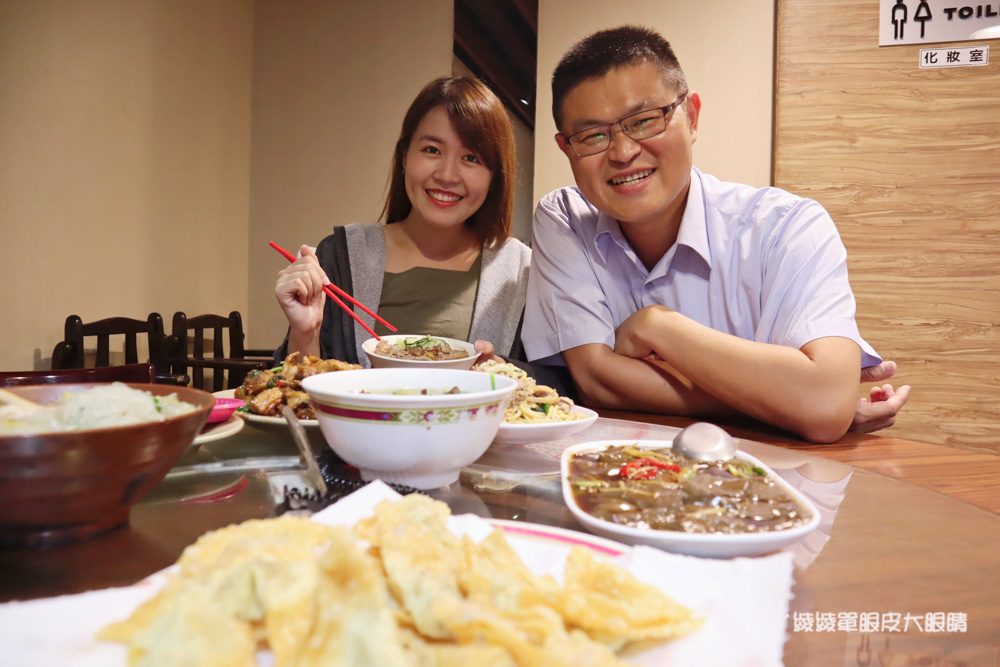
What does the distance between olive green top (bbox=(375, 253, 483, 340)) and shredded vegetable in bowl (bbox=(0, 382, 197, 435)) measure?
2135 mm

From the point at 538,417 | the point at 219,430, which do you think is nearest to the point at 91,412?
the point at 219,430

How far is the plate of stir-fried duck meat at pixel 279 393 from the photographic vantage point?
119 centimetres

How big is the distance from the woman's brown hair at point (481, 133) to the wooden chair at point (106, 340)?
1.73m

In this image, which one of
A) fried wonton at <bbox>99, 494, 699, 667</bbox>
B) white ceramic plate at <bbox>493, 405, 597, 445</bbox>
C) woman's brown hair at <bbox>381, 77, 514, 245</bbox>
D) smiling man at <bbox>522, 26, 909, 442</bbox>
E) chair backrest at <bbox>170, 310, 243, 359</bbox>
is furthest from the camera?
chair backrest at <bbox>170, 310, 243, 359</bbox>

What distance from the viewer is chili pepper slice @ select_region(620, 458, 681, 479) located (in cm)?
85

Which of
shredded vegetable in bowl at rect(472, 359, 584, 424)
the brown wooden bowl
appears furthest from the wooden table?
shredded vegetable in bowl at rect(472, 359, 584, 424)

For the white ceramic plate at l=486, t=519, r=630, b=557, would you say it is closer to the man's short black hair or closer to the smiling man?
the smiling man

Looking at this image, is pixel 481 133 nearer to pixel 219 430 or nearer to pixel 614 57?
pixel 614 57

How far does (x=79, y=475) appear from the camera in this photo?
613 mm

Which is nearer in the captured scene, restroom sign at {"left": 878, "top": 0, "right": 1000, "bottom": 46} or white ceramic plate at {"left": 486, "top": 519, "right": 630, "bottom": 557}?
white ceramic plate at {"left": 486, "top": 519, "right": 630, "bottom": 557}

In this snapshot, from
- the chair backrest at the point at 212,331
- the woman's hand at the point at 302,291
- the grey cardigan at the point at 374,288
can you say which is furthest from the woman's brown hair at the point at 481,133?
the chair backrest at the point at 212,331

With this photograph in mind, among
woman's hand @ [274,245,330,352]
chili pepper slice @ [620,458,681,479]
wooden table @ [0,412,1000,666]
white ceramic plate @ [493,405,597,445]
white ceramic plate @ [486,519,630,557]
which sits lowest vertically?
wooden table @ [0,412,1000,666]

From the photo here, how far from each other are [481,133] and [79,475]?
2.30m

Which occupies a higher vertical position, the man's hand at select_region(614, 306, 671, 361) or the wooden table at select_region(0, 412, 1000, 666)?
the man's hand at select_region(614, 306, 671, 361)
